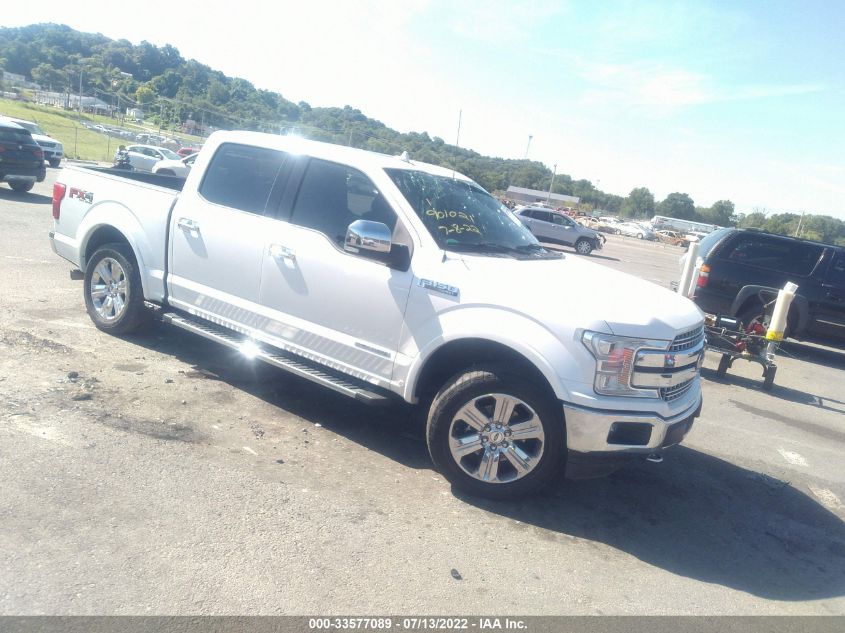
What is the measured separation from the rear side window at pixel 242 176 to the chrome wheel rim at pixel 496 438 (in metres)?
2.44

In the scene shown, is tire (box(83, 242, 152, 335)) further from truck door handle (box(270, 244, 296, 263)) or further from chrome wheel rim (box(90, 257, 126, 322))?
truck door handle (box(270, 244, 296, 263))

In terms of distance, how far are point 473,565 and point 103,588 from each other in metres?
1.80

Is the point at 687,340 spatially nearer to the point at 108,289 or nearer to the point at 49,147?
the point at 108,289

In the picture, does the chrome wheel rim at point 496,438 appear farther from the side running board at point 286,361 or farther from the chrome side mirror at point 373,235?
the chrome side mirror at point 373,235

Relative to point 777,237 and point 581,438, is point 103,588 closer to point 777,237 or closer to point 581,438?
point 581,438

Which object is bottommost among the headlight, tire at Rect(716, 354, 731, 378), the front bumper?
tire at Rect(716, 354, 731, 378)

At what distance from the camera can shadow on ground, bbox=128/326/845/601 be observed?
3977mm

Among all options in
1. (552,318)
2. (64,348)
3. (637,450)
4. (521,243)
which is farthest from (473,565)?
(64,348)

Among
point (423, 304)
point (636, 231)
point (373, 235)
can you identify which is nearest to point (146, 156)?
point (373, 235)

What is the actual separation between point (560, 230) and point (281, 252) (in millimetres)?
26878

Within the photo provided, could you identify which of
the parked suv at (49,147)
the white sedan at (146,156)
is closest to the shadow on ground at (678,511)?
the parked suv at (49,147)

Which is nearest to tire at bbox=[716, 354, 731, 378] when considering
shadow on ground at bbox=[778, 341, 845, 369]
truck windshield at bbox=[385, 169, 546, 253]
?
shadow on ground at bbox=[778, 341, 845, 369]

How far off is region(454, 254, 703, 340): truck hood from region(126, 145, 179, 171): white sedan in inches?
1111

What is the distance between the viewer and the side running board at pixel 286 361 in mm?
4691
